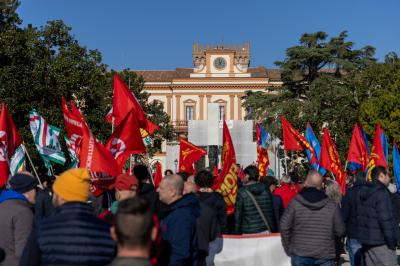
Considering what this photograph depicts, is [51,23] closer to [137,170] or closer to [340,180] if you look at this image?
[340,180]

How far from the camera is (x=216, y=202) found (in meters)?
8.70

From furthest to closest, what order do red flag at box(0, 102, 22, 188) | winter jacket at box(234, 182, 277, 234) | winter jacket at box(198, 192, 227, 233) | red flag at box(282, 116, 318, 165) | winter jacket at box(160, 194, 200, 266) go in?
red flag at box(282, 116, 318, 165), red flag at box(0, 102, 22, 188), winter jacket at box(234, 182, 277, 234), winter jacket at box(198, 192, 227, 233), winter jacket at box(160, 194, 200, 266)

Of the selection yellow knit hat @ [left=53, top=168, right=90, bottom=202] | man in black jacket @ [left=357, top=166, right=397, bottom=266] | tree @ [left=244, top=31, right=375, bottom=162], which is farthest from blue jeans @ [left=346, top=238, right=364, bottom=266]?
tree @ [left=244, top=31, right=375, bottom=162]

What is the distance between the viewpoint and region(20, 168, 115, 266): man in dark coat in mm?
4414

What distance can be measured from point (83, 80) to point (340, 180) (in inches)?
683

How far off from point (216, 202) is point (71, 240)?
4377mm

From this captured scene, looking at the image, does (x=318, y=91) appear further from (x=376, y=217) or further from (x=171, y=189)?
(x=171, y=189)

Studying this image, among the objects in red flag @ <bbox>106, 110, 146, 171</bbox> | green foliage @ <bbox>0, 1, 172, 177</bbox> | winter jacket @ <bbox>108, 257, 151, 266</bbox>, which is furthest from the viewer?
green foliage @ <bbox>0, 1, 172, 177</bbox>

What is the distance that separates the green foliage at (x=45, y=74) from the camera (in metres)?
27.6

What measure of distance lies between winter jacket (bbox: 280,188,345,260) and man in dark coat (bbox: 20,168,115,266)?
11.2ft

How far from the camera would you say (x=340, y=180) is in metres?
15.2

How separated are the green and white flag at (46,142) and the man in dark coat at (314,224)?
7.73 m

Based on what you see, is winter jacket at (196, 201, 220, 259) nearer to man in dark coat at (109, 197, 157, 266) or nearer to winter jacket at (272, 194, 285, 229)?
winter jacket at (272, 194, 285, 229)

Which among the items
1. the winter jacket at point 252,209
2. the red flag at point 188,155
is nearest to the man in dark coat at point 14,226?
the winter jacket at point 252,209
